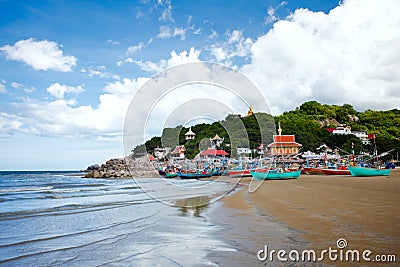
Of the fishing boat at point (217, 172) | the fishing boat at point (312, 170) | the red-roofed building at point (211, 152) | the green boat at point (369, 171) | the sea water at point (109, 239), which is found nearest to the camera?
the sea water at point (109, 239)

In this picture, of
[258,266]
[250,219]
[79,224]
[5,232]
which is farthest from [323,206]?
[5,232]

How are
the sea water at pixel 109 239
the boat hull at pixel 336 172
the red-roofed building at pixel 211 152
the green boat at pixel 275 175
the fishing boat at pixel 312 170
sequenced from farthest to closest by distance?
the red-roofed building at pixel 211 152 < the fishing boat at pixel 312 170 < the boat hull at pixel 336 172 < the green boat at pixel 275 175 < the sea water at pixel 109 239

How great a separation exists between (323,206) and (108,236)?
7.49 m

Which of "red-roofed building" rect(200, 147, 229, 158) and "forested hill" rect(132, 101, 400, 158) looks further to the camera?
"red-roofed building" rect(200, 147, 229, 158)

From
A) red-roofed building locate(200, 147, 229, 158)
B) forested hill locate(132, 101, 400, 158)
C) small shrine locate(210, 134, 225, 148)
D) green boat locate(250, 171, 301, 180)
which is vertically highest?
forested hill locate(132, 101, 400, 158)

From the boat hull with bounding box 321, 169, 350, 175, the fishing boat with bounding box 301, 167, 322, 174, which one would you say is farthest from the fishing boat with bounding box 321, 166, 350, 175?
the fishing boat with bounding box 301, 167, 322, 174

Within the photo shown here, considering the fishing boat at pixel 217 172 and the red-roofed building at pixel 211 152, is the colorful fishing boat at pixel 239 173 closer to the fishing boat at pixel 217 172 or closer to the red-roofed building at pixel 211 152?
the fishing boat at pixel 217 172

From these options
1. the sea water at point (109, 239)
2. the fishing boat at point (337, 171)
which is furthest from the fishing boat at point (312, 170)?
the sea water at point (109, 239)

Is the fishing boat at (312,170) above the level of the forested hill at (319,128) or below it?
below

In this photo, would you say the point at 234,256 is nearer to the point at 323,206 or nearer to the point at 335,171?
the point at 323,206

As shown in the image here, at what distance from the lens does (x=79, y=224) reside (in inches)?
416

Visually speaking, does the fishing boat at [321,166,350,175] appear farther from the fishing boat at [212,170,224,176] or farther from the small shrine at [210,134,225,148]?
the fishing boat at [212,170,224,176]

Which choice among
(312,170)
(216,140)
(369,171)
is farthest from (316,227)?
(312,170)

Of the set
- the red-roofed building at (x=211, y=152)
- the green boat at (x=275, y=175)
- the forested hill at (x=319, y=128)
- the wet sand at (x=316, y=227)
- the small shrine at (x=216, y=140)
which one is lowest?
the wet sand at (x=316, y=227)
